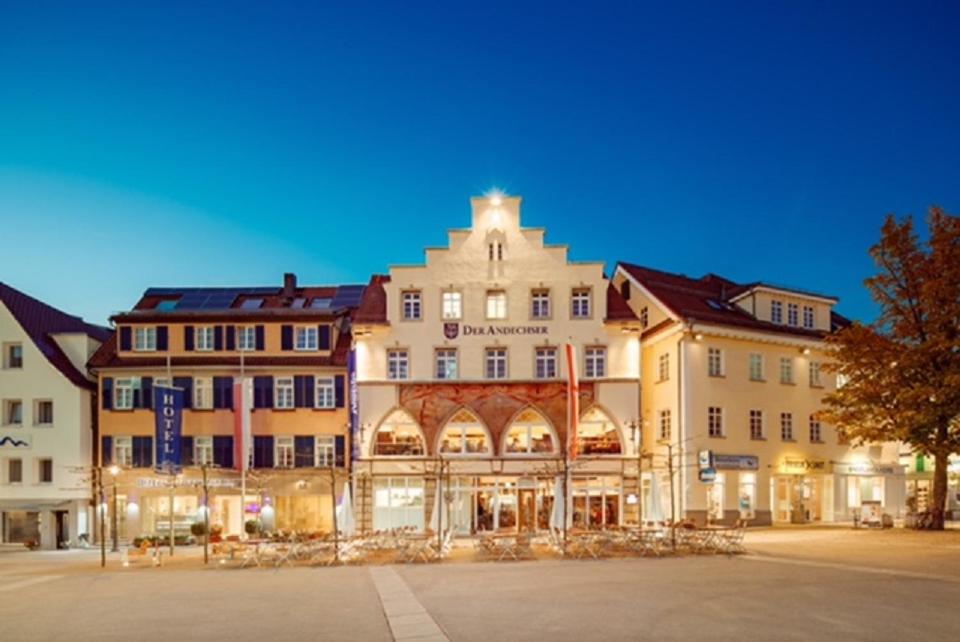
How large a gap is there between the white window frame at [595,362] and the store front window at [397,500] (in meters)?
8.85

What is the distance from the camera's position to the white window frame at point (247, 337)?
47000 mm

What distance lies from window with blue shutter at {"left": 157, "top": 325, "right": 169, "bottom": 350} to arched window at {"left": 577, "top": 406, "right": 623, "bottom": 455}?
1963 cm

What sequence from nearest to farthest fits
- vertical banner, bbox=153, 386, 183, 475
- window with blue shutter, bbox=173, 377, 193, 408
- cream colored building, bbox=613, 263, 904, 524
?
vertical banner, bbox=153, 386, 183, 475 → cream colored building, bbox=613, 263, 904, 524 → window with blue shutter, bbox=173, 377, 193, 408

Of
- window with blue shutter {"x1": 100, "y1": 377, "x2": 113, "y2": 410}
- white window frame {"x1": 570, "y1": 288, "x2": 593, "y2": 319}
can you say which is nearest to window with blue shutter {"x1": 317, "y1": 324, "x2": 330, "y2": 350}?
window with blue shutter {"x1": 100, "y1": 377, "x2": 113, "y2": 410}

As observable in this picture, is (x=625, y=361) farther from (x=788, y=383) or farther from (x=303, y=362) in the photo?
(x=303, y=362)

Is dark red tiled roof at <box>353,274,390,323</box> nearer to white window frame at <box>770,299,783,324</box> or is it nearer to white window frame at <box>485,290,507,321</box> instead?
white window frame at <box>485,290,507,321</box>

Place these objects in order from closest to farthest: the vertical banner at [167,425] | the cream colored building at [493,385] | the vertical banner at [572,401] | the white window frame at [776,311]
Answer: the vertical banner at [572,401]
the vertical banner at [167,425]
the cream colored building at [493,385]
the white window frame at [776,311]

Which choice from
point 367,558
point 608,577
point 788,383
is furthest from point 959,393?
point 367,558

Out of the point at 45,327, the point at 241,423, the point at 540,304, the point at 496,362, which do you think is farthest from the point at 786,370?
the point at 45,327

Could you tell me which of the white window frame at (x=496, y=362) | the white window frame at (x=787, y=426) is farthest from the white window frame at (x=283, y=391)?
the white window frame at (x=787, y=426)

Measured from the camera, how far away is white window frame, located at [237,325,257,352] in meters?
47.0

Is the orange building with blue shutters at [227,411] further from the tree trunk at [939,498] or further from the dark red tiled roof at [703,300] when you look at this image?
the tree trunk at [939,498]

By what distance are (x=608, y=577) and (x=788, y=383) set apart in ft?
84.2

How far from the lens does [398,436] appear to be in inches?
1753
